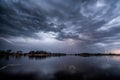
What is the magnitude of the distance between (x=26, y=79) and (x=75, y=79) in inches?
596

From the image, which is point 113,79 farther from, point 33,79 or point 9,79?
point 9,79

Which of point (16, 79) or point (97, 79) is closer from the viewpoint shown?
point (16, 79)

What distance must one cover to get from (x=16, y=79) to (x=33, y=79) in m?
5.00

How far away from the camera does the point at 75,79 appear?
1302 inches

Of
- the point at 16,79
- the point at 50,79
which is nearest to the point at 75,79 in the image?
the point at 50,79

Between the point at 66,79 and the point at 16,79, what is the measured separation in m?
15.2

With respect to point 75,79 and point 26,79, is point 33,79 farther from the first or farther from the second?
point 75,79

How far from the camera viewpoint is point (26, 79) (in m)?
31.9

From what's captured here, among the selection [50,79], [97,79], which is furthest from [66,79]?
[97,79]

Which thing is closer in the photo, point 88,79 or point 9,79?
point 9,79

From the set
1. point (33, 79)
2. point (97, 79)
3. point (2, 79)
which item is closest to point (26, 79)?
point (33, 79)

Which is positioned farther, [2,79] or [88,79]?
[88,79]

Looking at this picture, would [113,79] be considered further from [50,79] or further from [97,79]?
[50,79]

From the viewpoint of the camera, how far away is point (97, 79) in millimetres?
33594
